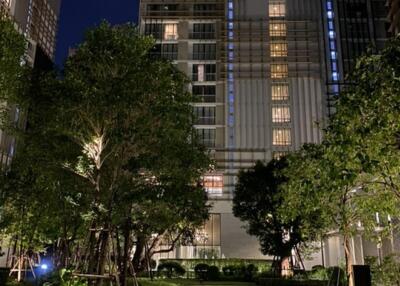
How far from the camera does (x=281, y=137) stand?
1832 inches

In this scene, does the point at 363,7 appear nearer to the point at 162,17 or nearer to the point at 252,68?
the point at 252,68

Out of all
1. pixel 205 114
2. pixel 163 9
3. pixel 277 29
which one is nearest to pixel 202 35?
pixel 163 9

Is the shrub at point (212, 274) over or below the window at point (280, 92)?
below

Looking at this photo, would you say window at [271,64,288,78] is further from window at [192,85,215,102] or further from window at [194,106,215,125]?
window at [194,106,215,125]

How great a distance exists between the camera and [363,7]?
170ft

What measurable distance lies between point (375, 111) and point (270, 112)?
3907 cm

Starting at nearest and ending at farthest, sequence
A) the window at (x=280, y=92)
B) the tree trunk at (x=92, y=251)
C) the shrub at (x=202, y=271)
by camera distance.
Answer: the tree trunk at (x=92, y=251), the shrub at (x=202, y=271), the window at (x=280, y=92)

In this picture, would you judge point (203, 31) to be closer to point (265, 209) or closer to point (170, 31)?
point (170, 31)

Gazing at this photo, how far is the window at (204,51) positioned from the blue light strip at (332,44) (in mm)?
13615

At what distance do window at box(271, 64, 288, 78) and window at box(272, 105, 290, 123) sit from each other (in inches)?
144

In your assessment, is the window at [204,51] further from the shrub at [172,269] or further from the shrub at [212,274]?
the shrub at [212,274]

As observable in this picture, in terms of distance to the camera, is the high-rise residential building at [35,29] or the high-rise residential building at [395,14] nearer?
the high-rise residential building at [395,14]

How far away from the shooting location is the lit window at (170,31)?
171 feet

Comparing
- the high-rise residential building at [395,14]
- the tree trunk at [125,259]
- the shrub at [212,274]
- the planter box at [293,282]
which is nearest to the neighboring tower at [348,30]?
the high-rise residential building at [395,14]
